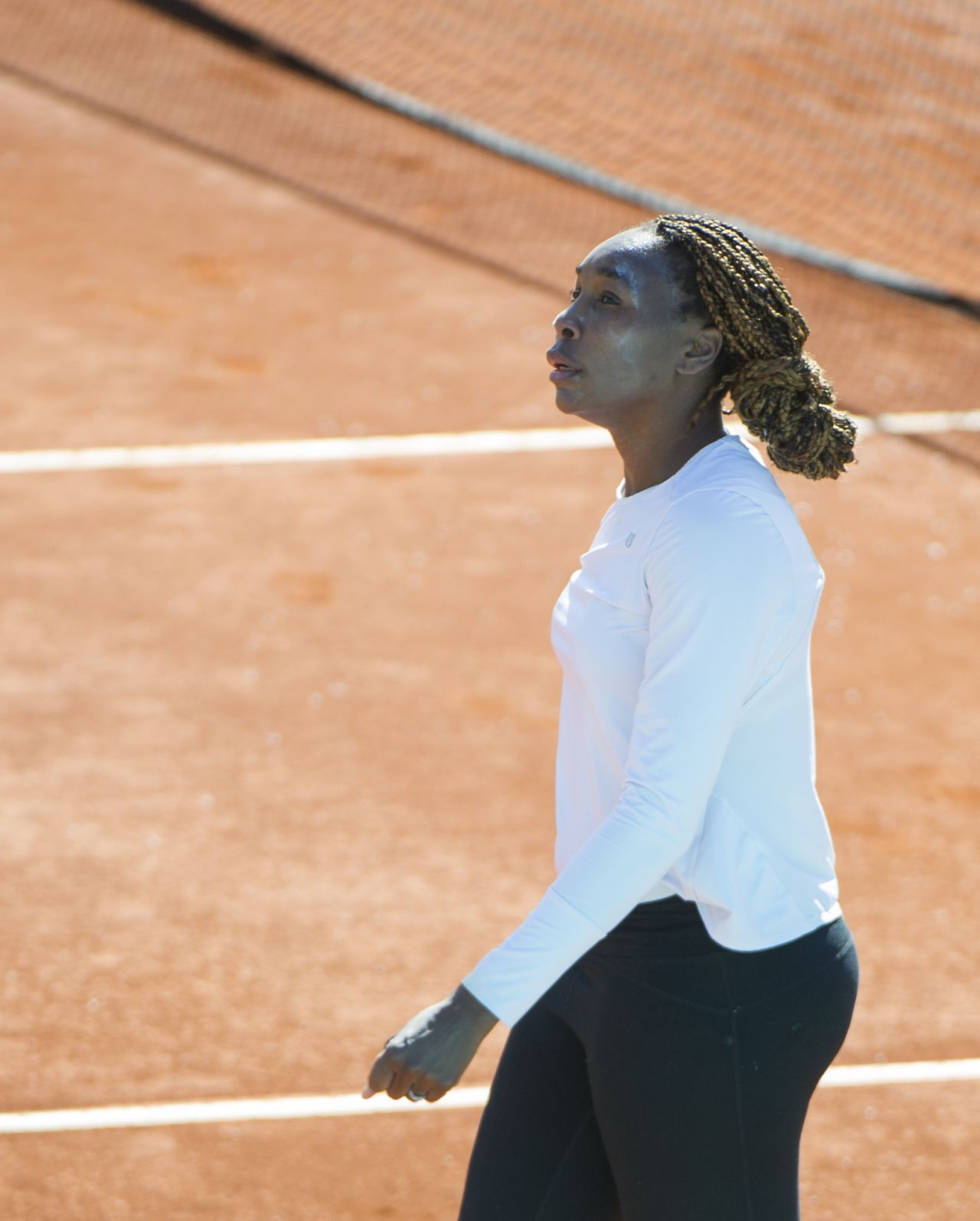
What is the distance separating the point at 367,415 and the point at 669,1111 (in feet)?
19.5

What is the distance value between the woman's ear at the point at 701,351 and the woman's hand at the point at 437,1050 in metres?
0.90

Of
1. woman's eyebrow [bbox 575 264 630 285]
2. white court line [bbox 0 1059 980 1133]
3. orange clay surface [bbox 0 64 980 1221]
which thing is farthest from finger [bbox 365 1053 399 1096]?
white court line [bbox 0 1059 980 1133]

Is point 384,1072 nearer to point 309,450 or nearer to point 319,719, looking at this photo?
point 319,719

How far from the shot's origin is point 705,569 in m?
2.37

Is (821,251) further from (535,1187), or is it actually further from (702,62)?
(535,1187)

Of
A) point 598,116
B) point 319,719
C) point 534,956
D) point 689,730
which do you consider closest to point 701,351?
point 689,730

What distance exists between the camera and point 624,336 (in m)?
2.59

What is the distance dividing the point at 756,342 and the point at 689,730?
58 cm

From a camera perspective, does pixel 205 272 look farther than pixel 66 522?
Yes

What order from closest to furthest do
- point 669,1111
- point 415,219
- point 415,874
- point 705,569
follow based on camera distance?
point 705,569 → point 669,1111 → point 415,874 → point 415,219

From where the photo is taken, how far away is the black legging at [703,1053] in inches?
99.2

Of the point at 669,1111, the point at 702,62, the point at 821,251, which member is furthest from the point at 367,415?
the point at 669,1111

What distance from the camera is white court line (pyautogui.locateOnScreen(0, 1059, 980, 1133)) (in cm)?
423

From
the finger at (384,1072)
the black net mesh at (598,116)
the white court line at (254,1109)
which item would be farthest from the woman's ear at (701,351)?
the black net mesh at (598,116)
